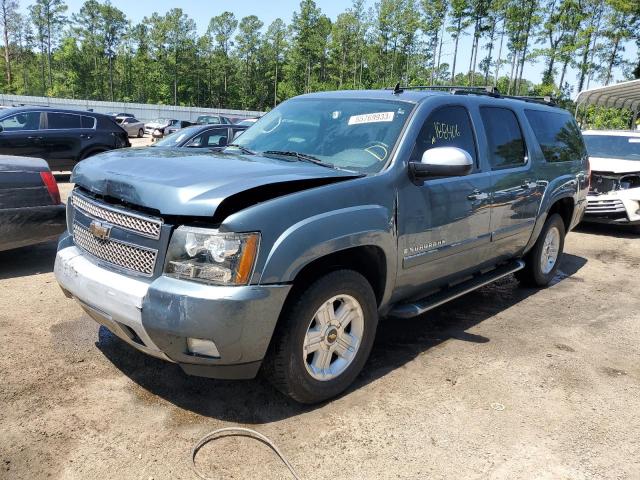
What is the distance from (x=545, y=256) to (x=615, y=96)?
25.2m

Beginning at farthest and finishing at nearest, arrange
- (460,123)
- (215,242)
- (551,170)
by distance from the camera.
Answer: (551,170) → (460,123) → (215,242)

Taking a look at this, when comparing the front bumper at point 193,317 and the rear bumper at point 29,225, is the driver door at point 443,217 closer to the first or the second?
the front bumper at point 193,317

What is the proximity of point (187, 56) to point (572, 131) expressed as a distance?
83.5 m

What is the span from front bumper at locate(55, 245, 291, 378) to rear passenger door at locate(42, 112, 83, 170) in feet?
33.6

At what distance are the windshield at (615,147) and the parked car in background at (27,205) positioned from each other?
8.89 m

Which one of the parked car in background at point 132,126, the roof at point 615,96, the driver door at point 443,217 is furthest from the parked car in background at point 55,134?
the parked car in background at point 132,126

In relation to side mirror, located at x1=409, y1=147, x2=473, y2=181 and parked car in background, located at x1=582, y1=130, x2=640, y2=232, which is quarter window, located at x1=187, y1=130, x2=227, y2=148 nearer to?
parked car in background, located at x1=582, y1=130, x2=640, y2=232

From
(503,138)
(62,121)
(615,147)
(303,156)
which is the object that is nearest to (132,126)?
(62,121)

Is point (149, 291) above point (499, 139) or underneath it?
underneath

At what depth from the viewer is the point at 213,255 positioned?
8.46ft

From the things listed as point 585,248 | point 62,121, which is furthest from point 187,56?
point 585,248

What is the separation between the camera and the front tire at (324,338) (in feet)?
9.31

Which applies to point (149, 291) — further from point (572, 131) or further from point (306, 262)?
point (572, 131)

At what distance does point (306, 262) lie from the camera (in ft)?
9.09
